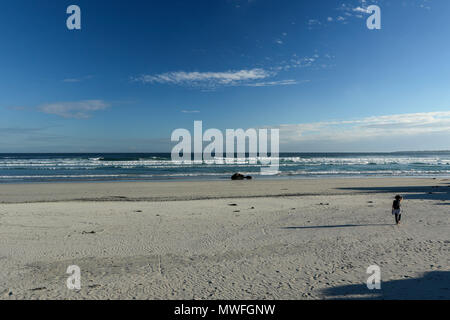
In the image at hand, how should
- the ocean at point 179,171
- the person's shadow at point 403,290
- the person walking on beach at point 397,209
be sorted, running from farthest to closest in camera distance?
the ocean at point 179,171 → the person walking on beach at point 397,209 → the person's shadow at point 403,290

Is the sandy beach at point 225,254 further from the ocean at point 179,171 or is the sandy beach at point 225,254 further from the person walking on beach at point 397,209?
the ocean at point 179,171

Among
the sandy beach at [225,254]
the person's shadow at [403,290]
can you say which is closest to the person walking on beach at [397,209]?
the sandy beach at [225,254]

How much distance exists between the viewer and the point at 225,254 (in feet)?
21.3

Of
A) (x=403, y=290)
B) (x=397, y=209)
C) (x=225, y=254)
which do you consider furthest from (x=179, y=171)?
(x=403, y=290)

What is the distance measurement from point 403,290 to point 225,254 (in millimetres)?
3433

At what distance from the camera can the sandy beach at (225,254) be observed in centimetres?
476

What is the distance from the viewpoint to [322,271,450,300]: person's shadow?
4.45 m

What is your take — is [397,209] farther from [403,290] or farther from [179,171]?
[179,171]

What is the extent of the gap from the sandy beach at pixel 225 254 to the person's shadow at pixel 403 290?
2cm

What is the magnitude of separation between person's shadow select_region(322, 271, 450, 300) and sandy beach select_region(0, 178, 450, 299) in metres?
0.02

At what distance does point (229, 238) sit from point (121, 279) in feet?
10.6

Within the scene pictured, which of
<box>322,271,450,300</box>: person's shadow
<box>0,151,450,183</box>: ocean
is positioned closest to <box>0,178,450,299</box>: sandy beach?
<box>322,271,450,300</box>: person's shadow

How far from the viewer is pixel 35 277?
5258mm
